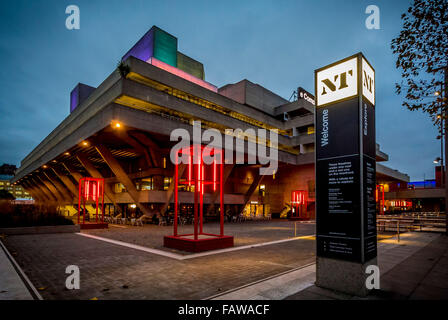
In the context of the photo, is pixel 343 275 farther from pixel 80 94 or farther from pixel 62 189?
pixel 80 94

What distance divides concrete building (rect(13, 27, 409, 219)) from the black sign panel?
17.2 meters

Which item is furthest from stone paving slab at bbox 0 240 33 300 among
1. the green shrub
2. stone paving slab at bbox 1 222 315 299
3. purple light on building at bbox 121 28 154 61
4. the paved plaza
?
purple light on building at bbox 121 28 154 61

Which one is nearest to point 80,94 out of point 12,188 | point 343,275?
point 343,275

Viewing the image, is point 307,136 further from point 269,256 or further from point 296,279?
point 296,279

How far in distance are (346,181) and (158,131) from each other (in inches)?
747

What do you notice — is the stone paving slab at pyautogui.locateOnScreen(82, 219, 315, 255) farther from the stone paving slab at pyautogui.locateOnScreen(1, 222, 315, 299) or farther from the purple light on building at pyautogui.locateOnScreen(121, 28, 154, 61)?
the purple light on building at pyautogui.locateOnScreen(121, 28, 154, 61)

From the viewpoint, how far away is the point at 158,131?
22.4 metres

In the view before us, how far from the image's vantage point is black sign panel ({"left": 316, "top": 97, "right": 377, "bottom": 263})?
511 cm

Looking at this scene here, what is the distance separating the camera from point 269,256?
9.64 meters

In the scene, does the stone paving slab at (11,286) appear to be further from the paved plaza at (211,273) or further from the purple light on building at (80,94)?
the purple light on building at (80,94)

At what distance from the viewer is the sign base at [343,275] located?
16.3 feet
